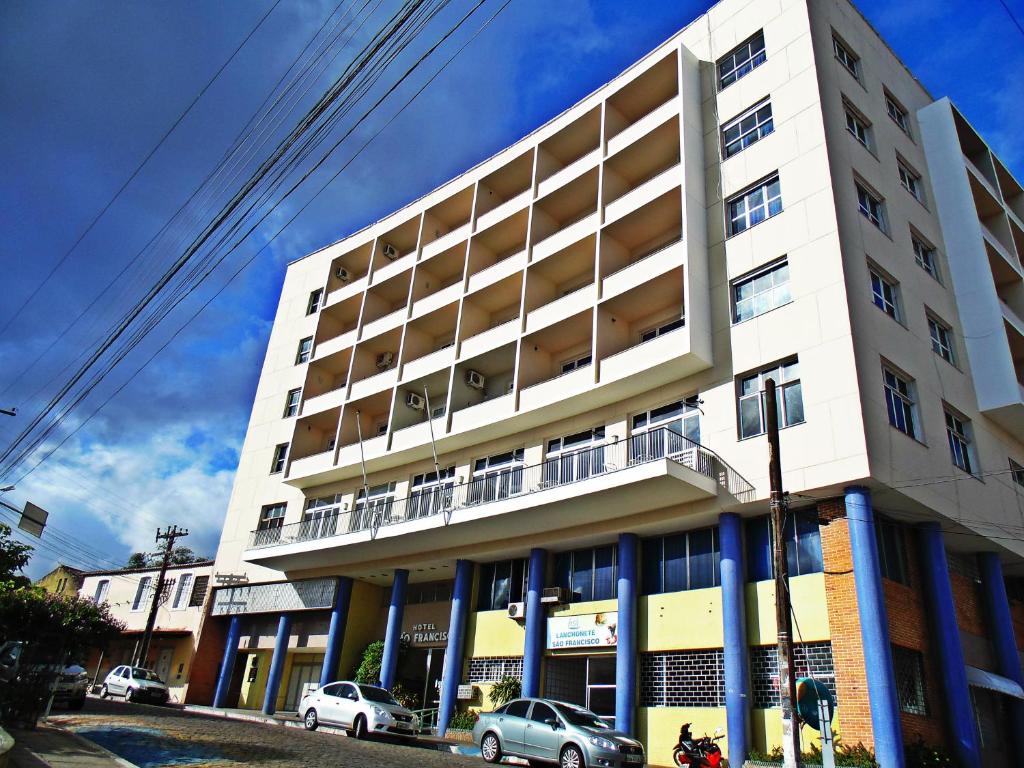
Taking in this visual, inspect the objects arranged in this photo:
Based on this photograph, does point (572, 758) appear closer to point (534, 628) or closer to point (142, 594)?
point (534, 628)

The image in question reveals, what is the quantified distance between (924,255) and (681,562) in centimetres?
1304

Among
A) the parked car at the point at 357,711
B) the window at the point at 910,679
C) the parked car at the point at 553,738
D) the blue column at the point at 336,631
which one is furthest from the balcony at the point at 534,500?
the parked car at the point at 553,738

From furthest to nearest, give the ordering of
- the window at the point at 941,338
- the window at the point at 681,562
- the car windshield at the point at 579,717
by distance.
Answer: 1. the window at the point at 941,338
2. the window at the point at 681,562
3. the car windshield at the point at 579,717

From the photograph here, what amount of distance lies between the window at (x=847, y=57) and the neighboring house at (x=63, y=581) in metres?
46.9

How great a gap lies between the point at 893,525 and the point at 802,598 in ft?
11.4

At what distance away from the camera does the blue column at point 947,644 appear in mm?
16891

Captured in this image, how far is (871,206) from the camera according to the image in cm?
2253

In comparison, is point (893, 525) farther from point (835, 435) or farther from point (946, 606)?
point (835, 435)

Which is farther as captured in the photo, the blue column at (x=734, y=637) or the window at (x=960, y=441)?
the window at (x=960, y=441)

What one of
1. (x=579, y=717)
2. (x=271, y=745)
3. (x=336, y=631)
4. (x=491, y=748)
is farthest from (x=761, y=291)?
(x=336, y=631)

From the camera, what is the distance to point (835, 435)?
17.8 meters

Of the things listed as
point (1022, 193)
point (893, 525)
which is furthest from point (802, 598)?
point (1022, 193)

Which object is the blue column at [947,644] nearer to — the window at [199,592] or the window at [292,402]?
the window at [292,402]

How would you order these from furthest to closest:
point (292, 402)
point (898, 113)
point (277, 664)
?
point (292, 402) < point (277, 664) < point (898, 113)
